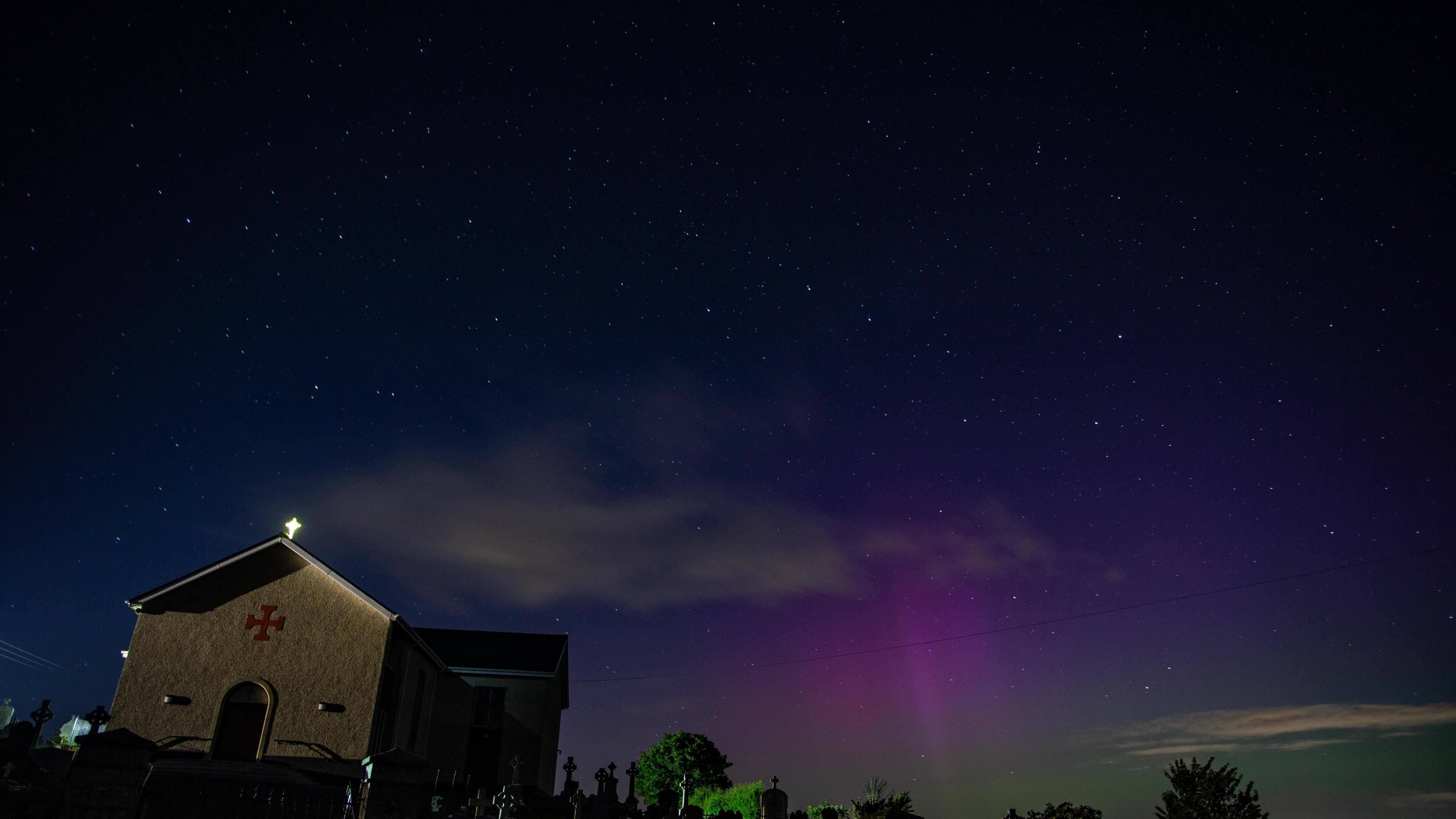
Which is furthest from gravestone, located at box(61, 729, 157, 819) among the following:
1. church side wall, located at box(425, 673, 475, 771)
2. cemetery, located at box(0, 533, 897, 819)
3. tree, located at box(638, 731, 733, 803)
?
tree, located at box(638, 731, 733, 803)

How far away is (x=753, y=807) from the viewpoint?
33.2 meters

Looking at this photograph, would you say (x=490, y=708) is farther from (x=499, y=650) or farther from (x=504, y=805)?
(x=504, y=805)

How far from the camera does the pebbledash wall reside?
19.8 metres

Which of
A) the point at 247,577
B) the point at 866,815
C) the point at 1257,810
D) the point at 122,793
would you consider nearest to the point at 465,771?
the point at 247,577

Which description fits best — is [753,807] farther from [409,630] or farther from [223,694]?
[223,694]

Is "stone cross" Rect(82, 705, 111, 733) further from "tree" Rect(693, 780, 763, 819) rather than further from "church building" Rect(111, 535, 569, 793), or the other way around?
"tree" Rect(693, 780, 763, 819)

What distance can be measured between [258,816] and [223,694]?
854 cm

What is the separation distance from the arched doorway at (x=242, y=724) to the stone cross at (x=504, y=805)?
7.79 meters

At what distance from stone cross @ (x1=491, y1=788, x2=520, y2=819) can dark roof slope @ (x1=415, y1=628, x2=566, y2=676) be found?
595 inches

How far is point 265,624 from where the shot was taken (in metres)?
21.1

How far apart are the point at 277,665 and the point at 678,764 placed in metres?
40.7

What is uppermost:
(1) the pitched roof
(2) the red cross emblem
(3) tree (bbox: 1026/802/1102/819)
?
(1) the pitched roof

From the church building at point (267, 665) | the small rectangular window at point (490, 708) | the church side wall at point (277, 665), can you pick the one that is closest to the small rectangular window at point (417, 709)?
the church building at point (267, 665)

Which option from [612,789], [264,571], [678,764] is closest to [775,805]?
[612,789]
